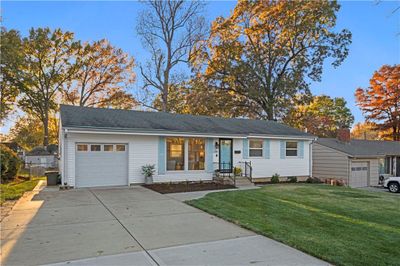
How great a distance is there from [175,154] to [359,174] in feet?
47.6

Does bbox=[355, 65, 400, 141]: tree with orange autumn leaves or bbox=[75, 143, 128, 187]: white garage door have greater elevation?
bbox=[355, 65, 400, 141]: tree with orange autumn leaves

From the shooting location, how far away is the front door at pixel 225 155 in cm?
1596

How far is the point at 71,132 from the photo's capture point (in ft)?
40.0

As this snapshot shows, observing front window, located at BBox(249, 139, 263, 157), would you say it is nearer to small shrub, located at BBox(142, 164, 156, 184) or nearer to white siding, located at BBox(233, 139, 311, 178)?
white siding, located at BBox(233, 139, 311, 178)

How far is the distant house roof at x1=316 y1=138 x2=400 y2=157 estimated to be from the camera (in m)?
21.2

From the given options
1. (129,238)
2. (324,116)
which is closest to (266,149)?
(129,238)

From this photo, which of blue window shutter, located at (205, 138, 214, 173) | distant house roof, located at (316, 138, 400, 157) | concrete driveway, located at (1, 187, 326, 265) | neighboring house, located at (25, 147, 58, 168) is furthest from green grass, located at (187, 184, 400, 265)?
neighboring house, located at (25, 147, 58, 168)

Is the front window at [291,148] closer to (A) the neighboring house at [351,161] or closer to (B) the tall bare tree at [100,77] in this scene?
(A) the neighboring house at [351,161]

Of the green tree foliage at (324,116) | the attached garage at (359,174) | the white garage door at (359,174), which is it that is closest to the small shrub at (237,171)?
the attached garage at (359,174)

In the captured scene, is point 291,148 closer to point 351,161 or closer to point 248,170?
point 248,170

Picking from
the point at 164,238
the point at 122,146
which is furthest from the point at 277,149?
the point at 164,238

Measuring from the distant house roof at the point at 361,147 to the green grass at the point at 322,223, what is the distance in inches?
473

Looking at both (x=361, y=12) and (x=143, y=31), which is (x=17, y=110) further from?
(x=361, y=12)

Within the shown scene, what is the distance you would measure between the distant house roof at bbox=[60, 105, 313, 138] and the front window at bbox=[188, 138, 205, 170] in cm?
64
